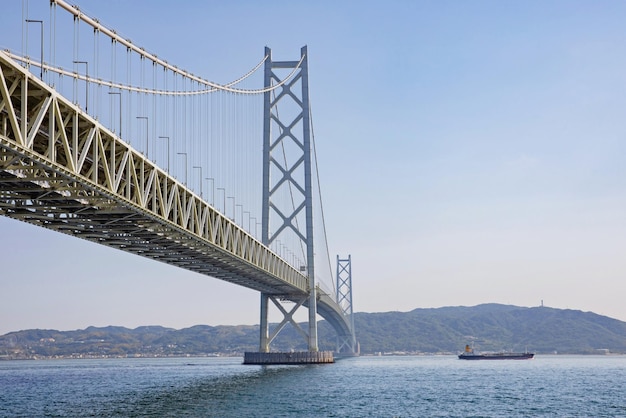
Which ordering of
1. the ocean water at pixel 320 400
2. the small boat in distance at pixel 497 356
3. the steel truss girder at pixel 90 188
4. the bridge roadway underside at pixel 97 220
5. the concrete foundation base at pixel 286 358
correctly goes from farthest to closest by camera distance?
1. the small boat in distance at pixel 497 356
2. the concrete foundation base at pixel 286 358
3. the ocean water at pixel 320 400
4. the bridge roadway underside at pixel 97 220
5. the steel truss girder at pixel 90 188

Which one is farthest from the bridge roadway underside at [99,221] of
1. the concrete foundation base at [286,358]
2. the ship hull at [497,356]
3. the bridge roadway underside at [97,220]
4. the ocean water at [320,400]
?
the ship hull at [497,356]

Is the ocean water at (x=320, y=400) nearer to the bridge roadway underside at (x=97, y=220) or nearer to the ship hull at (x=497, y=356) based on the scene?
the bridge roadway underside at (x=97, y=220)

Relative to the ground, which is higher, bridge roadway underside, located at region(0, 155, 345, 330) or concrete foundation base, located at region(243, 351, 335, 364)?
bridge roadway underside, located at region(0, 155, 345, 330)

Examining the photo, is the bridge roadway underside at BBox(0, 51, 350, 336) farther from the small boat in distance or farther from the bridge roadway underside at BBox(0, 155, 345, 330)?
the small boat in distance

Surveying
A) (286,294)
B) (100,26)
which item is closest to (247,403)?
(100,26)

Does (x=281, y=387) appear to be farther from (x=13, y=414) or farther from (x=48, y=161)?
(x=48, y=161)

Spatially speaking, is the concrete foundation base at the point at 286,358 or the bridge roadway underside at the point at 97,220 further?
the concrete foundation base at the point at 286,358

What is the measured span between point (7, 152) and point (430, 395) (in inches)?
1288

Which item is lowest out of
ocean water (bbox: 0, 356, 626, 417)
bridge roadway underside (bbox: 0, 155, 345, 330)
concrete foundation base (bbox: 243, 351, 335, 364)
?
ocean water (bbox: 0, 356, 626, 417)

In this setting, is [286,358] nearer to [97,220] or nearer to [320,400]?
[320,400]

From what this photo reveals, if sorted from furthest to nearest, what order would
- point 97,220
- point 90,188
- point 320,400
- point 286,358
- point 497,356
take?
point 497,356, point 286,358, point 320,400, point 97,220, point 90,188

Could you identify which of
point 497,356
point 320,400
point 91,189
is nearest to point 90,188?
point 91,189

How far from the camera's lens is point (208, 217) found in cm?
4475

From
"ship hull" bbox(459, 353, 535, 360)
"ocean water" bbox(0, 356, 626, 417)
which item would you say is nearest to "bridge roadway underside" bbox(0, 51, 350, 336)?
"ocean water" bbox(0, 356, 626, 417)
